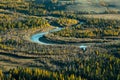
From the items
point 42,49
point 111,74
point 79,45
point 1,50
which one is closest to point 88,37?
point 79,45

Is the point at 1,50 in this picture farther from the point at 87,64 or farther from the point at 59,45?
the point at 87,64

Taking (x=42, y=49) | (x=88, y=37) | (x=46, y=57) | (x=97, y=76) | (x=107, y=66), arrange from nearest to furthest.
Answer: (x=97, y=76) < (x=107, y=66) < (x=46, y=57) < (x=42, y=49) < (x=88, y=37)

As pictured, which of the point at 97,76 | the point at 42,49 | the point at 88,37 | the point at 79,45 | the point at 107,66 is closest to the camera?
the point at 97,76

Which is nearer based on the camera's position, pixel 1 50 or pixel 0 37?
pixel 1 50

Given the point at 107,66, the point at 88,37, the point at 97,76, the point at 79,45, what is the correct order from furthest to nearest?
the point at 88,37
the point at 79,45
the point at 107,66
the point at 97,76

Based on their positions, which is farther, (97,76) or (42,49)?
(42,49)

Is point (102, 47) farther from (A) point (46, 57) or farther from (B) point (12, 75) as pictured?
(B) point (12, 75)

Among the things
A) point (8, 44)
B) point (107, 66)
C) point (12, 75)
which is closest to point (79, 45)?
point (8, 44)

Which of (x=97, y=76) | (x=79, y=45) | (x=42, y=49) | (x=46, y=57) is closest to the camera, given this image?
(x=97, y=76)
